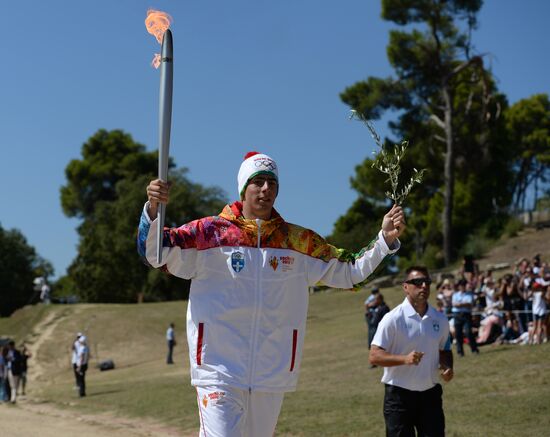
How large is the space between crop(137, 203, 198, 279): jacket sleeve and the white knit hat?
43 centimetres

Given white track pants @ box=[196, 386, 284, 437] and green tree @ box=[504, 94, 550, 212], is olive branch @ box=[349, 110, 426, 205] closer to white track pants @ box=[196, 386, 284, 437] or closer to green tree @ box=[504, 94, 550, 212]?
white track pants @ box=[196, 386, 284, 437]

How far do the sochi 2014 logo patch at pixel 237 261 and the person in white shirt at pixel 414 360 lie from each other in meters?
2.21

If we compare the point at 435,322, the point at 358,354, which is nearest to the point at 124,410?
the point at 358,354

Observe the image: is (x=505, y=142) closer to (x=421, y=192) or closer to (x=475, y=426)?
(x=421, y=192)

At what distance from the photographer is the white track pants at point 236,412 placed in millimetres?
4906

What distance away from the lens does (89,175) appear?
254 ft

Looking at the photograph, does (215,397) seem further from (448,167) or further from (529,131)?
(529,131)

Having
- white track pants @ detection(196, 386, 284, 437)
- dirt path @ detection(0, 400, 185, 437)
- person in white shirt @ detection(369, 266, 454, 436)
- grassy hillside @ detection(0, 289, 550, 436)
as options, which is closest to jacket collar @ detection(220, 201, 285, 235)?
white track pants @ detection(196, 386, 284, 437)

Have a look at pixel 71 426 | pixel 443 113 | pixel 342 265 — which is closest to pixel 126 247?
pixel 443 113

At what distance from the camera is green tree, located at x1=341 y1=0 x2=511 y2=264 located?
42344mm

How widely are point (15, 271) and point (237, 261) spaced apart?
68.1m

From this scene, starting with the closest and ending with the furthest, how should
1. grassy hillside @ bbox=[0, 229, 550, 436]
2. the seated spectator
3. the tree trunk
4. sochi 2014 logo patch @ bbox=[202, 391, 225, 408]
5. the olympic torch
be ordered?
the olympic torch
sochi 2014 logo patch @ bbox=[202, 391, 225, 408]
grassy hillside @ bbox=[0, 229, 550, 436]
the seated spectator
the tree trunk

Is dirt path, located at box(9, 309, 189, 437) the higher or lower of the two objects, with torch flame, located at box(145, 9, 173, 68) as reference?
lower

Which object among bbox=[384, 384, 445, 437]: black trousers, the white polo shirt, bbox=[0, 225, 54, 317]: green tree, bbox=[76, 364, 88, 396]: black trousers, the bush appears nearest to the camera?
bbox=[384, 384, 445, 437]: black trousers
